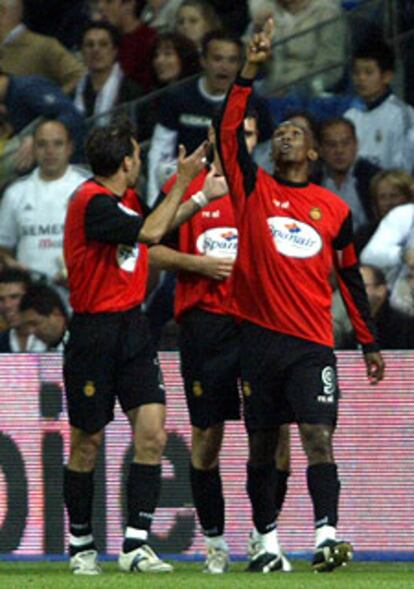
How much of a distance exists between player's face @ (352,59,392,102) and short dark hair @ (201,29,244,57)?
81 centimetres

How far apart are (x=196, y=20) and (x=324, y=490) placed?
18.5ft

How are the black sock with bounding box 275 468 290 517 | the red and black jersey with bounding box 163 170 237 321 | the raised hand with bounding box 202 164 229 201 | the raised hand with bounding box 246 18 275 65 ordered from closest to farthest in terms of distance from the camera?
the raised hand with bounding box 246 18 275 65 → the raised hand with bounding box 202 164 229 201 → the red and black jersey with bounding box 163 170 237 321 → the black sock with bounding box 275 468 290 517

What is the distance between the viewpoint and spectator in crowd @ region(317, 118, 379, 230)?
40.4 feet

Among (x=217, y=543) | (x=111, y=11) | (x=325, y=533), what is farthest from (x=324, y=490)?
(x=111, y=11)

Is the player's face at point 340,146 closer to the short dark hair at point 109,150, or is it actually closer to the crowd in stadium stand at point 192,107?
the crowd in stadium stand at point 192,107

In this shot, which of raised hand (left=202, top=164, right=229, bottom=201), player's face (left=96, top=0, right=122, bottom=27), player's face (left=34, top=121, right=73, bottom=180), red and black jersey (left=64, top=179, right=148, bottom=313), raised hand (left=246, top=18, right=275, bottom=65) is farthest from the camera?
player's face (left=96, top=0, right=122, bottom=27)

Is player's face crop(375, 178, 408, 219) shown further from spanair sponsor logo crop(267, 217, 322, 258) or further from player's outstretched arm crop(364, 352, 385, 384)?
spanair sponsor logo crop(267, 217, 322, 258)

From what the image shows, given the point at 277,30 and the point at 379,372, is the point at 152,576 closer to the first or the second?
the point at 379,372

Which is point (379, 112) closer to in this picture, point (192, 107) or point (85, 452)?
point (192, 107)

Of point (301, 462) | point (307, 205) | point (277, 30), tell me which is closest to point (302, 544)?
point (301, 462)

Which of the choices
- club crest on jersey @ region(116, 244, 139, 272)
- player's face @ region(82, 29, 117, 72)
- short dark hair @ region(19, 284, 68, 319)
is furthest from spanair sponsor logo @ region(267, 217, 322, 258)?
player's face @ region(82, 29, 117, 72)

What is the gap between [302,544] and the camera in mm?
10203

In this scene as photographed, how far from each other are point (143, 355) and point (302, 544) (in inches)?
65.9

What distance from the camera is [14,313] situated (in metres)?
12.2
